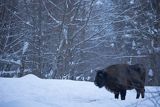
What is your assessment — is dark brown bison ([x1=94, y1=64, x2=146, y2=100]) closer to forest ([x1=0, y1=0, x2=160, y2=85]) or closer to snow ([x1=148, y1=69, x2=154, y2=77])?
forest ([x1=0, y1=0, x2=160, y2=85])

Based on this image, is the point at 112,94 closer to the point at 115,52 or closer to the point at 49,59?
the point at 49,59

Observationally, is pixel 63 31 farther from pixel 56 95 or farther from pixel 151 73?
pixel 56 95

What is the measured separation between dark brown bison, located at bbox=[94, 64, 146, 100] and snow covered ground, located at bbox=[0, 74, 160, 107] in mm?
279

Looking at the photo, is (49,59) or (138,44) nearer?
(49,59)

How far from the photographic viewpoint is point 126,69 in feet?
34.6

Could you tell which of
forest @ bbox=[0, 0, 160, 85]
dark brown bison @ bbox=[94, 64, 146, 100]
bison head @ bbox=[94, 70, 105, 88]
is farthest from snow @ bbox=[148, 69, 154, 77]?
bison head @ bbox=[94, 70, 105, 88]

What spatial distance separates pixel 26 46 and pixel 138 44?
808cm

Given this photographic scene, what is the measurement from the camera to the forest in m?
22.4

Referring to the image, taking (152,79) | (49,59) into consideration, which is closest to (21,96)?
(49,59)

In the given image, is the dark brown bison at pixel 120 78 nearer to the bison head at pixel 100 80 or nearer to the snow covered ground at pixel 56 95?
the bison head at pixel 100 80

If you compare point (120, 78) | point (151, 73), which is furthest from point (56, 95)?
point (151, 73)

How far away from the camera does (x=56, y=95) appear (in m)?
9.88

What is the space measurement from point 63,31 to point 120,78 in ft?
41.5

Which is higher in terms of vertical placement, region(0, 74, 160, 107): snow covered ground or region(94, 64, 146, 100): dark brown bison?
region(94, 64, 146, 100): dark brown bison
